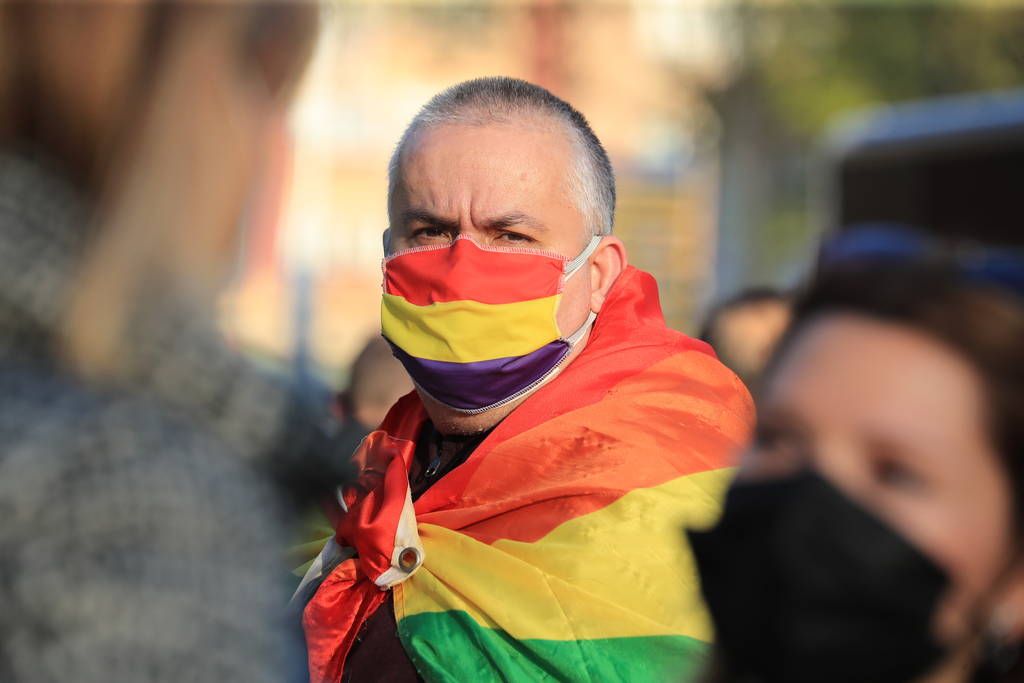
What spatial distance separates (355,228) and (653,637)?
61.7ft

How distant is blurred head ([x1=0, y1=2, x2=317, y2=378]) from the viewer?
1.20 meters

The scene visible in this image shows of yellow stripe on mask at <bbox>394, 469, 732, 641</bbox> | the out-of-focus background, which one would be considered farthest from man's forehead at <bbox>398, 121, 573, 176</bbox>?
the out-of-focus background

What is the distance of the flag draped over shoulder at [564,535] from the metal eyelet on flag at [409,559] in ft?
0.03

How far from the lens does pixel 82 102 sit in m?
1.21

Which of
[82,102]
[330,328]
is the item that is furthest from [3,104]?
[330,328]

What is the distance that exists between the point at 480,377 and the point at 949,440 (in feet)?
4.86

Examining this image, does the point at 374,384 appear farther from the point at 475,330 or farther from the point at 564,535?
the point at 564,535

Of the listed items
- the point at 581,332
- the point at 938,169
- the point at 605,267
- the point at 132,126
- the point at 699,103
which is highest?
the point at 132,126

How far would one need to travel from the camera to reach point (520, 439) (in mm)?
2609

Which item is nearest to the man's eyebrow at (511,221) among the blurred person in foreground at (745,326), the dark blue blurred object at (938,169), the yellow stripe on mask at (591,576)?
the yellow stripe on mask at (591,576)

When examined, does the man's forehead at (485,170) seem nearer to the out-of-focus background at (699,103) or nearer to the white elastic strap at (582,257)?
the white elastic strap at (582,257)

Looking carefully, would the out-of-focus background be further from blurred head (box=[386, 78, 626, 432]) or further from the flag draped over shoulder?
the flag draped over shoulder

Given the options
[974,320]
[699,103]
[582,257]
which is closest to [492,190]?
[582,257]

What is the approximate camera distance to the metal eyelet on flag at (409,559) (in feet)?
8.18
